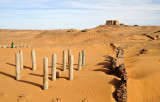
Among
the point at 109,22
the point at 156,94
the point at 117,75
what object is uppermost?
the point at 109,22

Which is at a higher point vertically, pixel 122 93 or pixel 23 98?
pixel 122 93

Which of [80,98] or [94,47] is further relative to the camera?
[94,47]

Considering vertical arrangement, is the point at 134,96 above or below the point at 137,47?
below

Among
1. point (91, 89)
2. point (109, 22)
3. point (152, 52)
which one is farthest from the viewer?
point (109, 22)

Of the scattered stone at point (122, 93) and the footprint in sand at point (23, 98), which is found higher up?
the scattered stone at point (122, 93)

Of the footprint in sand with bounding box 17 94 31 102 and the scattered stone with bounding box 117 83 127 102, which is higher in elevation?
the scattered stone with bounding box 117 83 127 102

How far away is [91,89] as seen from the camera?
24.4 ft

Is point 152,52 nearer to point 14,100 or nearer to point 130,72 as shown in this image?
point 130,72

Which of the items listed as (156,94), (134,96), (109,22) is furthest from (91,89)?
(109,22)

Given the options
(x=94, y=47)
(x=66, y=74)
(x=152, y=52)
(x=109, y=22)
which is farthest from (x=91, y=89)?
(x=109, y=22)

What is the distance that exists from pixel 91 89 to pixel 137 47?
14430 mm

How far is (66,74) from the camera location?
9.88 metres

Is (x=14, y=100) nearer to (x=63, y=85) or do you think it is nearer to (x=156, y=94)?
(x=63, y=85)

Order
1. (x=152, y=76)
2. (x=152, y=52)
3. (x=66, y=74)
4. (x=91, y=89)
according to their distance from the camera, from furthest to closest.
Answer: (x=152, y=52), (x=66, y=74), (x=152, y=76), (x=91, y=89)
